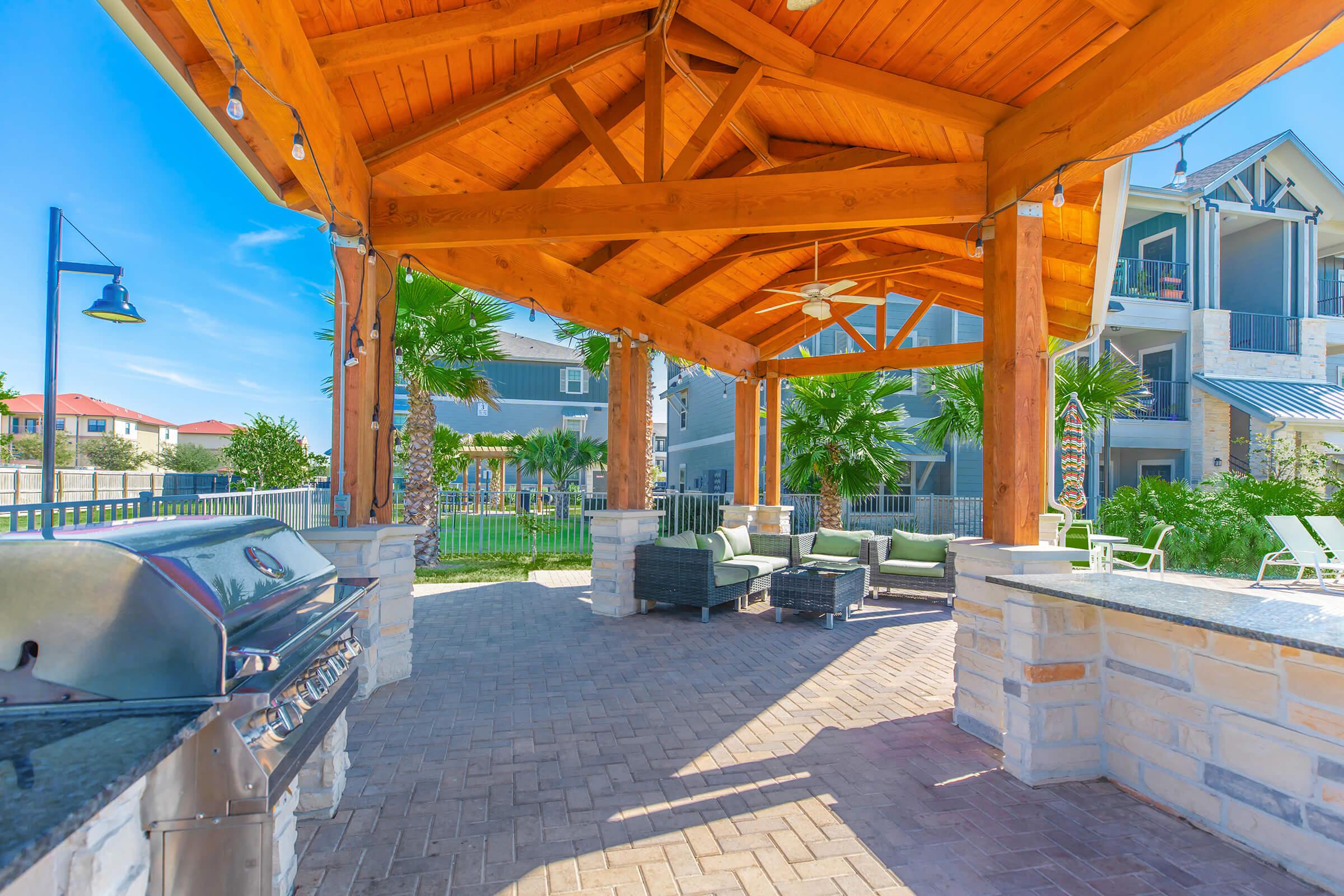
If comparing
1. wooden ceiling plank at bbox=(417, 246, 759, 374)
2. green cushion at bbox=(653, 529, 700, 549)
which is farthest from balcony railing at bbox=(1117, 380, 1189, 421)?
green cushion at bbox=(653, 529, 700, 549)

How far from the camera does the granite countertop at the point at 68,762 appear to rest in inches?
35.9

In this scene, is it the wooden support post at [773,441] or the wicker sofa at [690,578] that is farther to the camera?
the wooden support post at [773,441]

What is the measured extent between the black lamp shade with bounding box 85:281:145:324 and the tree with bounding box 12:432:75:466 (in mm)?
31696

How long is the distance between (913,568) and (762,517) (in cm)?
238

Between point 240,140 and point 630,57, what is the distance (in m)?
2.59

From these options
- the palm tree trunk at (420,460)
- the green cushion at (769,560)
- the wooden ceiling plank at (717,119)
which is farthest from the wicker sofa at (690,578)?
the palm tree trunk at (420,460)

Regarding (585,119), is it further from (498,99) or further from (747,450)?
(747,450)

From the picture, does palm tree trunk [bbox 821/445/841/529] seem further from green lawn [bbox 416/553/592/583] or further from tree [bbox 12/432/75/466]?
tree [bbox 12/432/75/466]

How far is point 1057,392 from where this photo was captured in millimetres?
8883

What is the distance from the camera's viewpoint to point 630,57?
470cm

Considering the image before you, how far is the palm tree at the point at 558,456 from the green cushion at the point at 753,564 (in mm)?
14650

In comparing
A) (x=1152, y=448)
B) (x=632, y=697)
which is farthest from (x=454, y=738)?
(x=1152, y=448)

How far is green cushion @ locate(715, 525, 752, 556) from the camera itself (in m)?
7.67

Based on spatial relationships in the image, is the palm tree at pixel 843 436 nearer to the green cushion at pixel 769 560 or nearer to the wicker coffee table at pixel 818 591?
the green cushion at pixel 769 560
